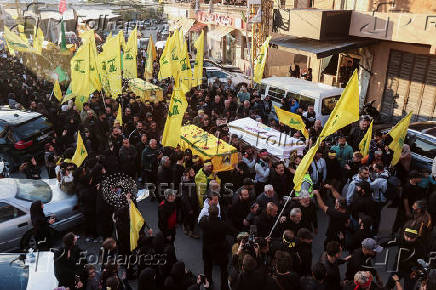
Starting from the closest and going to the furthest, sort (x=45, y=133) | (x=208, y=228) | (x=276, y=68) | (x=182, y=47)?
(x=208, y=228) → (x=45, y=133) → (x=182, y=47) → (x=276, y=68)

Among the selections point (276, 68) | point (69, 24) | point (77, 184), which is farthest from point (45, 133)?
point (69, 24)

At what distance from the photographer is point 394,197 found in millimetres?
6898

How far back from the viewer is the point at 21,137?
946 cm

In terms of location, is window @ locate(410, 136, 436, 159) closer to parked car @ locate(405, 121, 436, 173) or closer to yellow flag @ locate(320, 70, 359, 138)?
parked car @ locate(405, 121, 436, 173)

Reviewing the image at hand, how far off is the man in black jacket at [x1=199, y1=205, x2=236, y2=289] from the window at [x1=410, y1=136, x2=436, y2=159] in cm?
554

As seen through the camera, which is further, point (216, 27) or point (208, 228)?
point (216, 27)

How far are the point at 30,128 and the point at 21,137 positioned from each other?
44 cm

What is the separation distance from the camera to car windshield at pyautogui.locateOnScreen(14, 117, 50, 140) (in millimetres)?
9513

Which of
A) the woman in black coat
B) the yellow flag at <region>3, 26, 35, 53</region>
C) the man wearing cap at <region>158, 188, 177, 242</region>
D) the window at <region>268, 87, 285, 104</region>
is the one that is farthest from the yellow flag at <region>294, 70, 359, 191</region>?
the yellow flag at <region>3, 26, 35, 53</region>

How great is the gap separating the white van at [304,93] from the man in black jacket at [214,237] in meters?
6.90

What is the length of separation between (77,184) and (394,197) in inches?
241

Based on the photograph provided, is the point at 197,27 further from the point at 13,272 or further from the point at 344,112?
the point at 13,272

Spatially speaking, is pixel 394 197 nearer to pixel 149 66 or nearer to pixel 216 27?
pixel 149 66

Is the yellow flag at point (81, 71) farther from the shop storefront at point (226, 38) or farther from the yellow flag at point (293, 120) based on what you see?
the shop storefront at point (226, 38)
